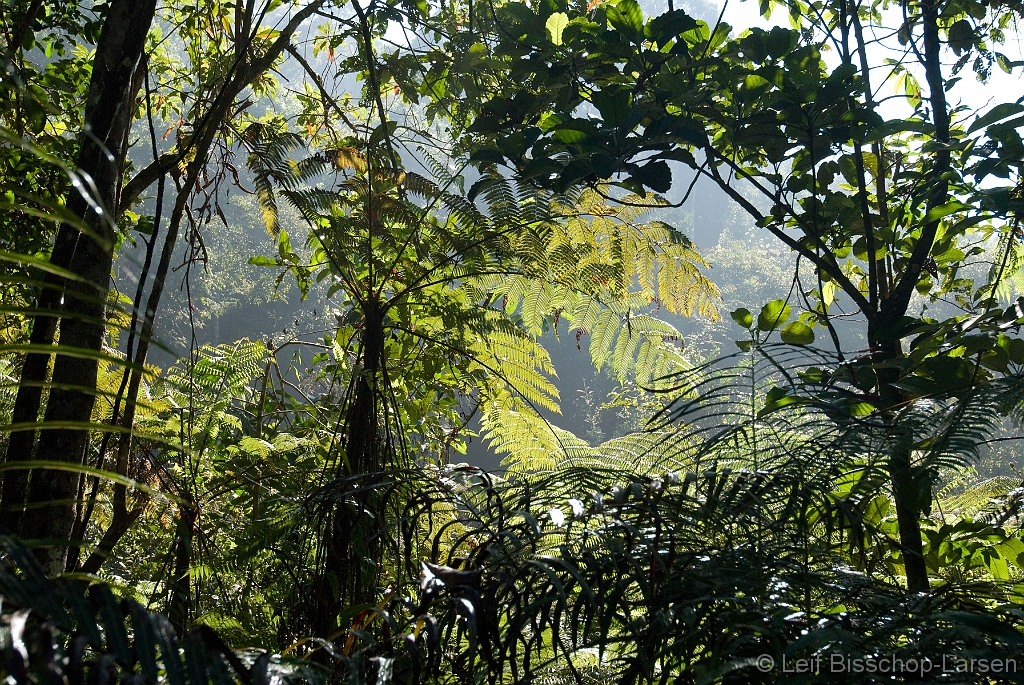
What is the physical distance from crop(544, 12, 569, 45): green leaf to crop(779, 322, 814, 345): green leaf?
0.57 meters

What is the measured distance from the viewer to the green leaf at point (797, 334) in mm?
920

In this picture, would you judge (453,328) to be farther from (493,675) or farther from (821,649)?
(821,649)

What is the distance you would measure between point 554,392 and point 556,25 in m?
1.07

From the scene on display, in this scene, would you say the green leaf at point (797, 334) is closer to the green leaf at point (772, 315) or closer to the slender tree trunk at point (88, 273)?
the green leaf at point (772, 315)

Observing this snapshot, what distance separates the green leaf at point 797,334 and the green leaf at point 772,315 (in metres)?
0.02

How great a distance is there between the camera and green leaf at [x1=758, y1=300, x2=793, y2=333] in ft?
2.93

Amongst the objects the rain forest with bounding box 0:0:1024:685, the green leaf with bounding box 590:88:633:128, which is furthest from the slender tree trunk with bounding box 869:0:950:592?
the green leaf with bounding box 590:88:633:128

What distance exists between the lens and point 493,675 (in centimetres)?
57

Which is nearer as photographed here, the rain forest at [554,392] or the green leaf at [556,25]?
the rain forest at [554,392]

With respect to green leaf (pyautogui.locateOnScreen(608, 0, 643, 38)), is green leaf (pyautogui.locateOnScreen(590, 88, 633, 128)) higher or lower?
lower

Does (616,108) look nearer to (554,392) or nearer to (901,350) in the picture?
(901,350)

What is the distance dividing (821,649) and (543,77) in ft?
3.01

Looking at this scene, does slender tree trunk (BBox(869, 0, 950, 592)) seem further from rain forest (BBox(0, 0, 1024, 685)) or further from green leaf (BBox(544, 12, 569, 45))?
green leaf (BBox(544, 12, 569, 45))

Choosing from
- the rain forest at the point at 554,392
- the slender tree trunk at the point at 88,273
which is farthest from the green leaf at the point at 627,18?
the slender tree trunk at the point at 88,273
